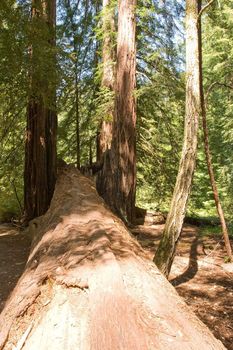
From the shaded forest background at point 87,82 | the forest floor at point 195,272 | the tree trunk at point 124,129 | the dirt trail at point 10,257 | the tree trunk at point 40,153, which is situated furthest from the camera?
the tree trunk at point 40,153

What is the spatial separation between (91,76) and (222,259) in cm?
887

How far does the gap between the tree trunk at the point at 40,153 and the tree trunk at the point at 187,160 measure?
4.54 meters

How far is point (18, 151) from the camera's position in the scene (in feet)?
40.1

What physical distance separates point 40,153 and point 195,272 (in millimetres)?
5250

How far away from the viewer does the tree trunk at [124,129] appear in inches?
371

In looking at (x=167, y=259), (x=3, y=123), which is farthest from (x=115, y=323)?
(x=3, y=123)

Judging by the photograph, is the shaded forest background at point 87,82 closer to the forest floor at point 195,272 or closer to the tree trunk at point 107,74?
the tree trunk at point 107,74

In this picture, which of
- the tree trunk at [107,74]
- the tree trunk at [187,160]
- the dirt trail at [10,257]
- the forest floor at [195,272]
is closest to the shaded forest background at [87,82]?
the tree trunk at [107,74]

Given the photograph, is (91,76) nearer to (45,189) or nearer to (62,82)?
(62,82)

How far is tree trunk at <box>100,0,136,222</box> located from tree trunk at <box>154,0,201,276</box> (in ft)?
11.8

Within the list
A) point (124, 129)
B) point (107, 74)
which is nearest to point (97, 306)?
point (124, 129)

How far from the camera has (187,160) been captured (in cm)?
571

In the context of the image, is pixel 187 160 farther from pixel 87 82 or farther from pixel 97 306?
pixel 87 82

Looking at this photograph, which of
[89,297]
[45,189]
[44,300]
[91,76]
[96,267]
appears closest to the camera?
[89,297]
